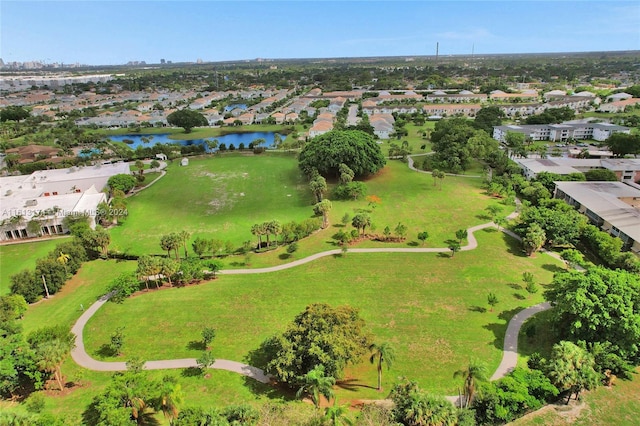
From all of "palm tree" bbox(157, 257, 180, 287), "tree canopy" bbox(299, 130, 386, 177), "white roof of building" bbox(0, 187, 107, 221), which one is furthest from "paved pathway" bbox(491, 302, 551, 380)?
"white roof of building" bbox(0, 187, 107, 221)

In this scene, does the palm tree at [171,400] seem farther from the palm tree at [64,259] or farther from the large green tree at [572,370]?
the palm tree at [64,259]

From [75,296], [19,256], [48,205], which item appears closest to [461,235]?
[75,296]

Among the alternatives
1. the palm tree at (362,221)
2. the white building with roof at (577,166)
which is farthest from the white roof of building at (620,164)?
the palm tree at (362,221)

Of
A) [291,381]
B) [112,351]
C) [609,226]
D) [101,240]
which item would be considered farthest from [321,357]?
[609,226]

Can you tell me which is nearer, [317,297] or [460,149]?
[317,297]

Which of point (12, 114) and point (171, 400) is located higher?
point (12, 114)

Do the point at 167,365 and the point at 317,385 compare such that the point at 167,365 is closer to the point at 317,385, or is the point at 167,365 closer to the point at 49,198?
the point at 317,385

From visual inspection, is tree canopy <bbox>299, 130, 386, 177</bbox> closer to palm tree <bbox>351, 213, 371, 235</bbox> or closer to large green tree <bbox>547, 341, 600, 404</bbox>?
palm tree <bbox>351, 213, 371, 235</bbox>
